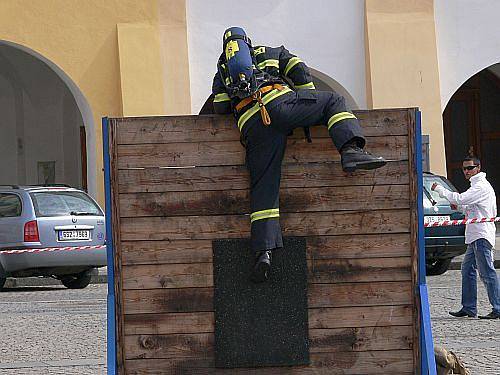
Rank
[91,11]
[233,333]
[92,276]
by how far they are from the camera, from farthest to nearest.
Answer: [91,11] < [92,276] < [233,333]

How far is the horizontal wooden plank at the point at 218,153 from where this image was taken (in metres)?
6.51

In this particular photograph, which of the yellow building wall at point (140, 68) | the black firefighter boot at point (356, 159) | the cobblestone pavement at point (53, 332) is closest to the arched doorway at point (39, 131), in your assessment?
the yellow building wall at point (140, 68)

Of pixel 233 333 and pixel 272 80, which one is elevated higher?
pixel 272 80

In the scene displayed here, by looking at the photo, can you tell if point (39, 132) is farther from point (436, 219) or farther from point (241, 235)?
point (241, 235)

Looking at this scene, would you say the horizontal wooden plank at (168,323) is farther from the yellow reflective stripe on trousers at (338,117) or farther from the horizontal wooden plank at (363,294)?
the yellow reflective stripe on trousers at (338,117)

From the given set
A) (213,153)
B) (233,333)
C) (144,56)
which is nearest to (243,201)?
(213,153)

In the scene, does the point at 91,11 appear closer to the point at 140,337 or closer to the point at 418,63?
the point at 418,63

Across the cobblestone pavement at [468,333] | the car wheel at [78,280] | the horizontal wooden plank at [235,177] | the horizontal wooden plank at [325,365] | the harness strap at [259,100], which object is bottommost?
the cobblestone pavement at [468,333]

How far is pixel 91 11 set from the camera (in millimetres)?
22484

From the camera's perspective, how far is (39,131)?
28.9 meters

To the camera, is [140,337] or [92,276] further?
[92,276]

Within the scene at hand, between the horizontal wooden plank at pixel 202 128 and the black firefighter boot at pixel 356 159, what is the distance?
9.2 inches

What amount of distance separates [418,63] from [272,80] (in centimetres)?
1689

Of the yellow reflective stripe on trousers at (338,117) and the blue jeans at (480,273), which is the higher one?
the yellow reflective stripe on trousers at (338,117)
